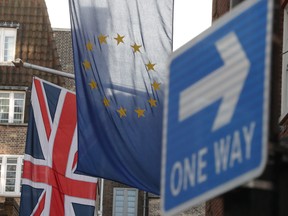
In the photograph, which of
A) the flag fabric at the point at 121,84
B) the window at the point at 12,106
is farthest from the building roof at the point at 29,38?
the flag fabric at the point at 121,84

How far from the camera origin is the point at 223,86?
472cm

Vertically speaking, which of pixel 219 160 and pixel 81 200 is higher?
pixel 81 200

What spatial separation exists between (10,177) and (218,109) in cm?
4403

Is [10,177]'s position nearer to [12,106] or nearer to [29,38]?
[12,106]

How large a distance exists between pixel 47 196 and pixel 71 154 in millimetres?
924

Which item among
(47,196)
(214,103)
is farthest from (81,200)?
(214,103)

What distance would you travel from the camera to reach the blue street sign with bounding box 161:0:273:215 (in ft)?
14.8

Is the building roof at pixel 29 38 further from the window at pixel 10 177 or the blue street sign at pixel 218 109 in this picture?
the blue street sign at pixel 218 109

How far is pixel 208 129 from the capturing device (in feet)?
15.5

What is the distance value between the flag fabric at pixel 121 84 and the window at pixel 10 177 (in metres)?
32.4

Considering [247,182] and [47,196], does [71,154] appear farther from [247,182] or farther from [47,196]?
[247,182]

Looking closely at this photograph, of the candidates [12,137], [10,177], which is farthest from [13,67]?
[10,177]

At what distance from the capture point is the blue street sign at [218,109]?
14.8ft

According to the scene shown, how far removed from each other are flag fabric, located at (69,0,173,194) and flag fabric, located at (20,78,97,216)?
4799 mm
